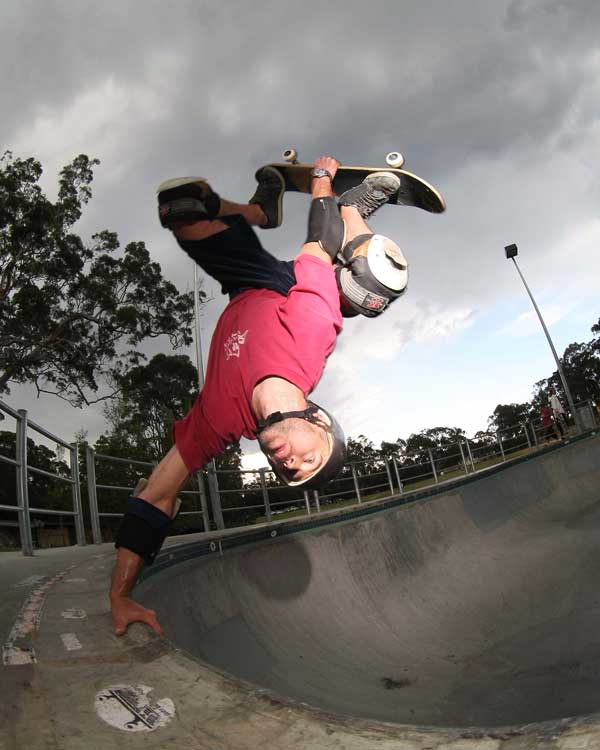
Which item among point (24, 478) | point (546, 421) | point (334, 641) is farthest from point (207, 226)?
point (546, 421)

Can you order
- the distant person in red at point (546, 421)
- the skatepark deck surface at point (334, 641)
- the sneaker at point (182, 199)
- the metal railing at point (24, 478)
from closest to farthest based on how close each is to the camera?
the skatepark deck surface at point (334, 641) < the sneaker at point (182, 199) < the metal railing at point (24, 478) < the distant person in red at point (546, 421)

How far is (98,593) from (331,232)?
6.76 ft

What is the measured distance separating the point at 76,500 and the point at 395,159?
5.26 meters

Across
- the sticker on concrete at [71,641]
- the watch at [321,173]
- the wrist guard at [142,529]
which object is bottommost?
the sticker on concrete at [71,641]

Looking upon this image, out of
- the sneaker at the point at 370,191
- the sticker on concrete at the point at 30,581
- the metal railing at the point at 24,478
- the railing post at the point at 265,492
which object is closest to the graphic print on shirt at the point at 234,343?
the sneaker at the point at 370,191

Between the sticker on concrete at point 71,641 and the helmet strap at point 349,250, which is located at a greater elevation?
the helmet strap at point 349,250

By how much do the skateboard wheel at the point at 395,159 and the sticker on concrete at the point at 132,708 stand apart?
2110mm

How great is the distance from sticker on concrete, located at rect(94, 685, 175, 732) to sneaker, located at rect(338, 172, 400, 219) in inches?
74.7

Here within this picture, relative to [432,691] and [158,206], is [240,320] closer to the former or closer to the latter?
[158,206]

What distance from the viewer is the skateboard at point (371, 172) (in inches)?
89.4

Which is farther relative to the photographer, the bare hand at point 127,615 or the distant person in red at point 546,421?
the distant person in red at point 546,421

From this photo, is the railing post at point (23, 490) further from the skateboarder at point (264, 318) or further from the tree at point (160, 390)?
the tree at point (160, 390)

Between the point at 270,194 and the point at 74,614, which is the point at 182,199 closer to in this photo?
the point at 270,194

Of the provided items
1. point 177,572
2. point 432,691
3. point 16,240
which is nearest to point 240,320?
point 177,572
